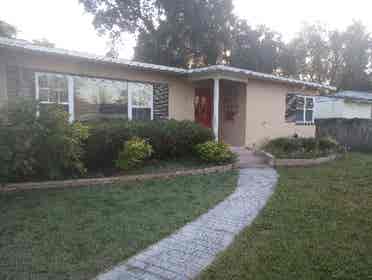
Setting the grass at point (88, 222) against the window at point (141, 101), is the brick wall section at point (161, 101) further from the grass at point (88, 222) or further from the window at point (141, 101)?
the grass at point (88, 222)

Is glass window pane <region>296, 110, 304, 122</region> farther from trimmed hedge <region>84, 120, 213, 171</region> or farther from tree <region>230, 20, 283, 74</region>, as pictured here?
tree <region>230, 20, 283, 74</region>

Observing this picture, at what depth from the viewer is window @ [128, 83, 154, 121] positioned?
9164 millimetres

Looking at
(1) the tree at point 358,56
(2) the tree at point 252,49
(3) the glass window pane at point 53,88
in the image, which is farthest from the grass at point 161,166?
(1) the tree at point 358,56

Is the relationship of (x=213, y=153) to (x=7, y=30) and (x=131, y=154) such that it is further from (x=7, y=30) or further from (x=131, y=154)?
(x=7, y=30)

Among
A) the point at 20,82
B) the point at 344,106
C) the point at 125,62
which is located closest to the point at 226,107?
the point at 125,62

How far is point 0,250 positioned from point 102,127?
3989 mm

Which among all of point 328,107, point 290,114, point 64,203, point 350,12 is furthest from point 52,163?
point 350,12

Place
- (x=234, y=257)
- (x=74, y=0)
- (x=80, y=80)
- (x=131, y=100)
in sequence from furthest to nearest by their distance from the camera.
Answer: (x=74, y=0) < (x=131, y=100) < (x=80, y=80) < (x=234, y=257)

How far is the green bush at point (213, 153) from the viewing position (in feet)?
26.0

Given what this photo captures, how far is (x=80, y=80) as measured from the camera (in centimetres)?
812

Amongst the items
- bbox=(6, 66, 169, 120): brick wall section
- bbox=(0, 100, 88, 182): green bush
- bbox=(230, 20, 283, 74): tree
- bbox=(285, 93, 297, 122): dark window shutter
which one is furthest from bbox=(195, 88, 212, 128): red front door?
bbox=(230, 20, 283, 74): tree

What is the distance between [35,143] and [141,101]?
426 cm

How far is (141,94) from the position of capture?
938 cm

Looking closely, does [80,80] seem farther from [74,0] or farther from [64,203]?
[74,0]
